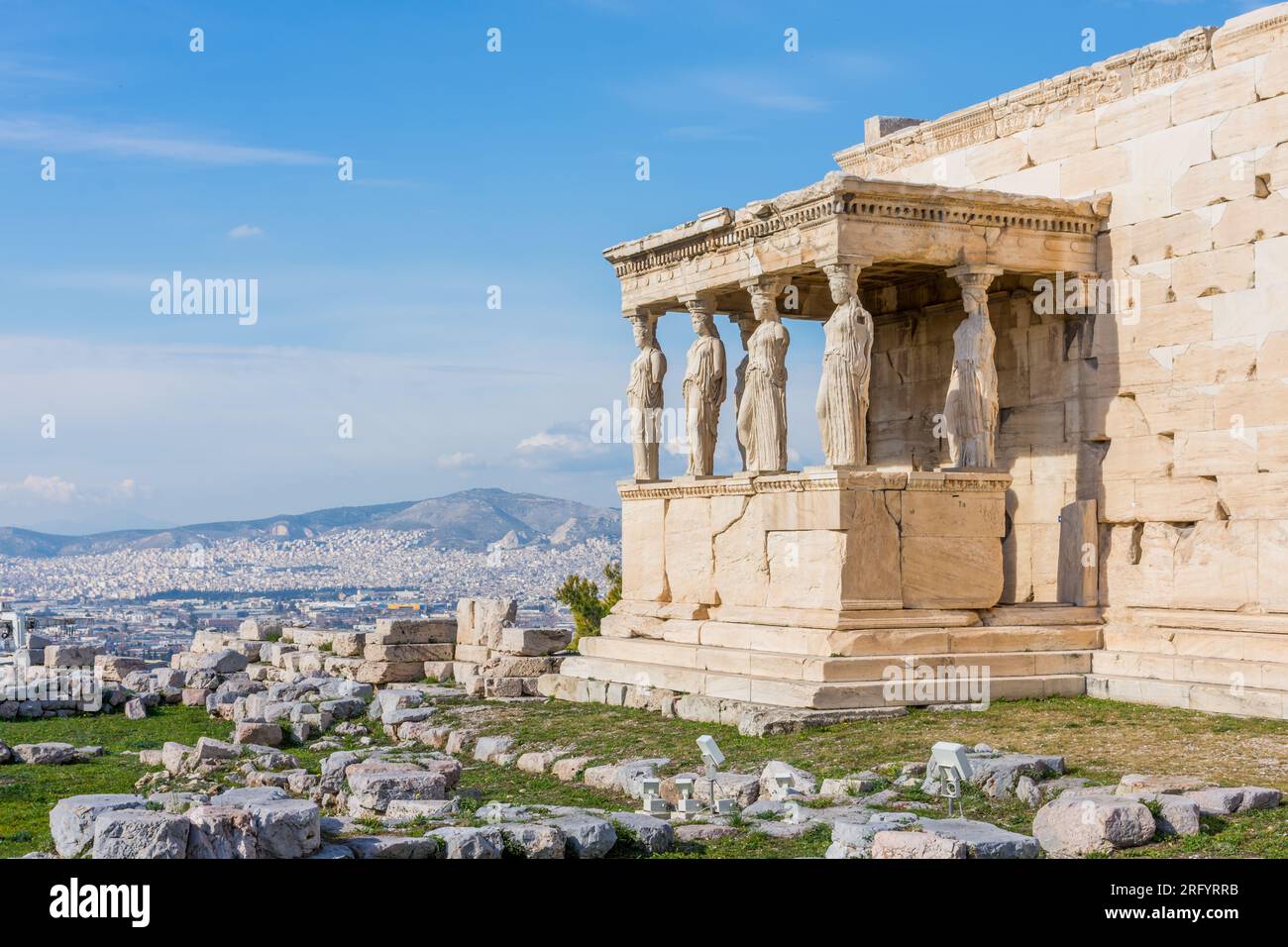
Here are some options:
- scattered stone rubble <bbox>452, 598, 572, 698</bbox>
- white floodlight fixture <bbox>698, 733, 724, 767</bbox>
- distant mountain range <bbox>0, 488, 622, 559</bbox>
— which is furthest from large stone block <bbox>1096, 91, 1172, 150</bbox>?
distant mountain range <bbox>0, 488, 622, 559</bbox>

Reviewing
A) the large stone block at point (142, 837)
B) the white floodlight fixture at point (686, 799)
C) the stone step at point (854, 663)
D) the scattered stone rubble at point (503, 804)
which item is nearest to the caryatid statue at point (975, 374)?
the stone step at point (854, 663)

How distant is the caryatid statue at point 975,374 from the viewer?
45.6 feet

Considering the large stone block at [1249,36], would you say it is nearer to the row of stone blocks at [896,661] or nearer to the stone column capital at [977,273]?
the stone column capital at [977,273]

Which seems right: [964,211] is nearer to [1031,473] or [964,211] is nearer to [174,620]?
[1031,473]

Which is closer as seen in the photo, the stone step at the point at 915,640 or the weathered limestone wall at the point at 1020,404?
the stone step at the point at 915,640

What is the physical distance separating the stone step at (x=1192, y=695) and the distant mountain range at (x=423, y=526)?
53.8m

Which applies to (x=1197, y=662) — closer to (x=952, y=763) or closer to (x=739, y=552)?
(x=739, y=552)

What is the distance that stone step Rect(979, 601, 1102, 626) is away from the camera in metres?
13.8

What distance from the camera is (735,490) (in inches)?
580

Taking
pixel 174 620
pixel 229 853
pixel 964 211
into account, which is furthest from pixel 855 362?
pixel 174 620

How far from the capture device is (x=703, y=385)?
52.2 ft

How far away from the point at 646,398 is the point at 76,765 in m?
6.71

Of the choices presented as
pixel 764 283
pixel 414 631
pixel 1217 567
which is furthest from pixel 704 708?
pixel 414 631
